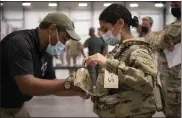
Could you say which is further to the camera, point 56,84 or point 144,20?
point 144,20

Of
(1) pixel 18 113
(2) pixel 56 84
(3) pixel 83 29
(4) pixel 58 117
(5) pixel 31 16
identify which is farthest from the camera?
(3) pixel 83 29

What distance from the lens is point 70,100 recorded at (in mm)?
6387

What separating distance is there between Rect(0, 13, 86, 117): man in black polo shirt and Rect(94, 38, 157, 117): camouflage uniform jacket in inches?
7.7

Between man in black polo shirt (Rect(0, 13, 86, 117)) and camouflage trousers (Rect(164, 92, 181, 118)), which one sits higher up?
man in black polo shirt (Rect(0, 13, 86, 117))

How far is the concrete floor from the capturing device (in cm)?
519

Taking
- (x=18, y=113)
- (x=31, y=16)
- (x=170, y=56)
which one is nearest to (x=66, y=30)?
(x=18, y=113)

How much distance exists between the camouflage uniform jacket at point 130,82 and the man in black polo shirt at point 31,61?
0.20 meters

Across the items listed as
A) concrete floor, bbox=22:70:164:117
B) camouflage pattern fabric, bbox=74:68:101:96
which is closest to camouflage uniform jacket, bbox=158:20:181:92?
camouflage pattern fabric, bbox=74:68:101:96

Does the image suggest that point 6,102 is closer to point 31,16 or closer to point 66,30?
point 66,30

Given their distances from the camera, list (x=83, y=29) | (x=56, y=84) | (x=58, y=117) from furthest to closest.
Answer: (x=83, y=29), (x=58, y=117), (x=56, y=84)

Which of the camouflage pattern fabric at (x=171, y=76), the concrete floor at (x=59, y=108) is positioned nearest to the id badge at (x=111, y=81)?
the camouflage pattern fabric at (x=171, y=76)

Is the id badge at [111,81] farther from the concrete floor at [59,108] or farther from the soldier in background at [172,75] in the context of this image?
the concrete floor at [59,108]

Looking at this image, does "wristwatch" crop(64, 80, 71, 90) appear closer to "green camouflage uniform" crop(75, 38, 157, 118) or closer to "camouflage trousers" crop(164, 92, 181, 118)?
"green camouflage uniform" crop(75, 38, 157, 118)

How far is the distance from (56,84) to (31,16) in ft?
30.4
